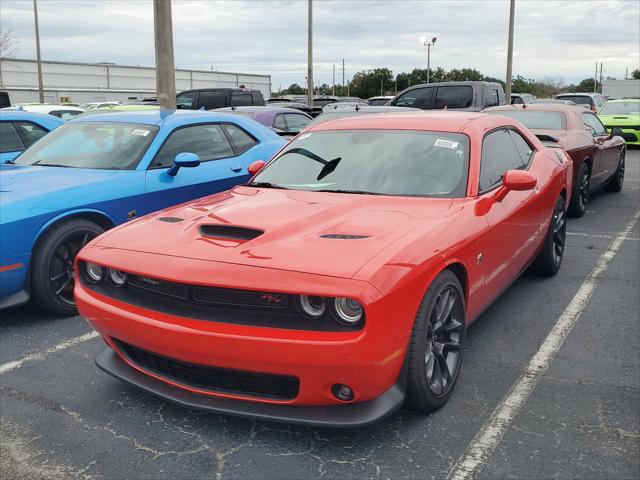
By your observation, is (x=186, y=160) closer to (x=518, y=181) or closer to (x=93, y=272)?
(x=93, y=272)

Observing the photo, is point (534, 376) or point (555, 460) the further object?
point (534, 376)

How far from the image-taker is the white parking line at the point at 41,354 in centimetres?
396

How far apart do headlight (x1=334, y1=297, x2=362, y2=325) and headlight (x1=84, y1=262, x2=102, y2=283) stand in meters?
1.36

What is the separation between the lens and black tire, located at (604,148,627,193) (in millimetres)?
10289

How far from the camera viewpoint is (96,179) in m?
5.15

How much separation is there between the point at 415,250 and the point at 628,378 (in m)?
1.65

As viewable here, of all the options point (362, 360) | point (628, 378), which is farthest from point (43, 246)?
point (628, 378)

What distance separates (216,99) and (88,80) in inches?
1517

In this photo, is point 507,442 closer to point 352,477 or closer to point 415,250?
point 352,477

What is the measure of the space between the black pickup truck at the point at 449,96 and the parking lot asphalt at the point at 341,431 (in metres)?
9.58

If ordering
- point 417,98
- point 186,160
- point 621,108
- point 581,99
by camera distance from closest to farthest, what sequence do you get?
point 186,160, point 417,98, point 621,108, point 581,99

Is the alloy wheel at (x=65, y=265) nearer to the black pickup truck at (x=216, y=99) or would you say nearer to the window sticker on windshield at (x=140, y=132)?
the window sticker on windshield at (x=140, y=132)

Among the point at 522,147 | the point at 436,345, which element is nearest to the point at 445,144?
the point at 522,147

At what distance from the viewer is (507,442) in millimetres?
2980
